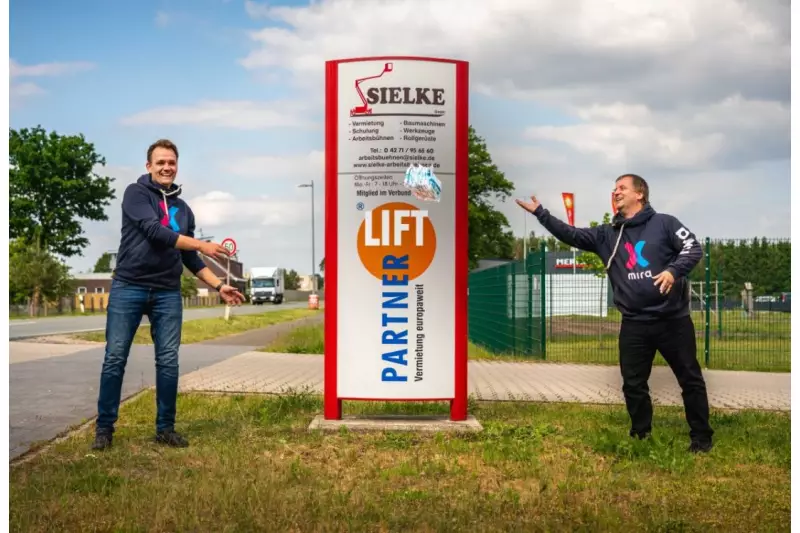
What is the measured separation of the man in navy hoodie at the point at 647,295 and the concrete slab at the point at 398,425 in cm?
123

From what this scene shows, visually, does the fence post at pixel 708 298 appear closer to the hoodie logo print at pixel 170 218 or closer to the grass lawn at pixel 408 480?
the grass lawn at pixel 408 480

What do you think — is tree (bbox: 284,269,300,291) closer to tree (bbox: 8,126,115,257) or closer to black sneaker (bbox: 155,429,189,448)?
tree (bbox: 8,126,115,257)

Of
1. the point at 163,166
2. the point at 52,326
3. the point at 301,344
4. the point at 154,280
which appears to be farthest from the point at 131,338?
the point at 52,326

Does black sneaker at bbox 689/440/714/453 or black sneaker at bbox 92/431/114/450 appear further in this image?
black sneaker at bbox 689/440/714/453

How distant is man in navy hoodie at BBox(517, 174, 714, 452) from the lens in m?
6.33

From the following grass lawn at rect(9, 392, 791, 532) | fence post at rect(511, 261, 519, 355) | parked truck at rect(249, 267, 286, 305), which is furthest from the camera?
parked truck at rect(249, 267, 286, 305)

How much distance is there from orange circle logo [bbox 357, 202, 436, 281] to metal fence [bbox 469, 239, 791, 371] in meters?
8.01

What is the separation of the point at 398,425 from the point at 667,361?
2021mm

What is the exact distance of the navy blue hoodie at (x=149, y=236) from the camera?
20.4 ft

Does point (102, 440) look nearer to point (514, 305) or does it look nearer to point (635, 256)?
point (635, 256)

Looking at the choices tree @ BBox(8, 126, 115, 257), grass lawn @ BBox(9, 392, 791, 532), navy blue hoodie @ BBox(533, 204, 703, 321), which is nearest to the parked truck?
tree @ BBox(8, 126, 115, 257)

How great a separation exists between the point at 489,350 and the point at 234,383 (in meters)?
9.36

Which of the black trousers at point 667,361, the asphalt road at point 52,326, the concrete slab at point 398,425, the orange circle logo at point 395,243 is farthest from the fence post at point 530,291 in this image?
the asphalt road at point 52,326

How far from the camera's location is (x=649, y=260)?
20.8 ft
